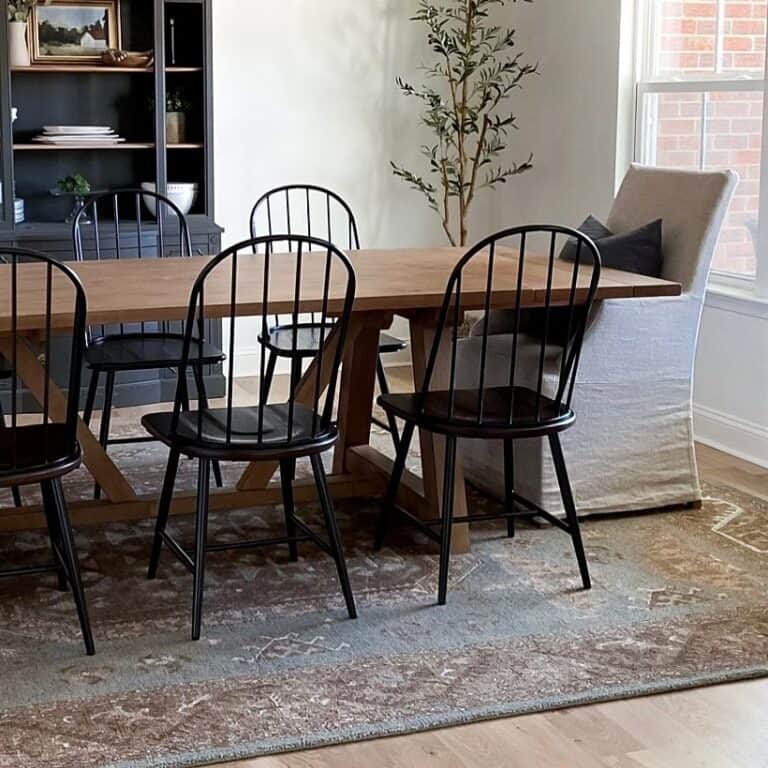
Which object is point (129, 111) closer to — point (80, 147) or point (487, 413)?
point (80, 147)

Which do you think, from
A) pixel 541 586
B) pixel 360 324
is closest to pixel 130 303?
pixel 360 324

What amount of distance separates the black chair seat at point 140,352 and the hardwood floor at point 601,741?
1.43 m

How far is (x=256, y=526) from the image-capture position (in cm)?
391

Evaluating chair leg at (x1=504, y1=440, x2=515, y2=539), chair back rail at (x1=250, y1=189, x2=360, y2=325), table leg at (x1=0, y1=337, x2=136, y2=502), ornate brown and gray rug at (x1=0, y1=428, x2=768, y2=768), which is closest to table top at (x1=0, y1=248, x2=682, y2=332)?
table leg at (x1=0, y1=337, x2=136, y2=502)

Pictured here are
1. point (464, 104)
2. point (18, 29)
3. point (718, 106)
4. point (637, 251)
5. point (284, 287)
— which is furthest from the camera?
point (464, 104)

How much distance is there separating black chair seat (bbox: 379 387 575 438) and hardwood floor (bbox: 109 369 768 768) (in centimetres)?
79

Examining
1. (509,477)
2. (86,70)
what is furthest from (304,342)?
(86,70)

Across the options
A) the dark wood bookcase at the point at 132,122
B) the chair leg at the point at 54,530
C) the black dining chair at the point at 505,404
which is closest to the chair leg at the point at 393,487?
the black dining chair at the point at 505,404

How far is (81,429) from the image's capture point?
3646mm

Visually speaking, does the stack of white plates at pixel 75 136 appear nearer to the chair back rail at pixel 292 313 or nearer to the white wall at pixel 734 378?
the chair back rail at pixel 292 313

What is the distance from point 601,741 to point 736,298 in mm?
2535

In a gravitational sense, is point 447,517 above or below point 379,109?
below

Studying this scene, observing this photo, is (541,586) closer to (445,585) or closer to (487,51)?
(445,585)

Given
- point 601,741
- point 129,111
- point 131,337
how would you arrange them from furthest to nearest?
point 129,111, point 131,337, point 601,741
